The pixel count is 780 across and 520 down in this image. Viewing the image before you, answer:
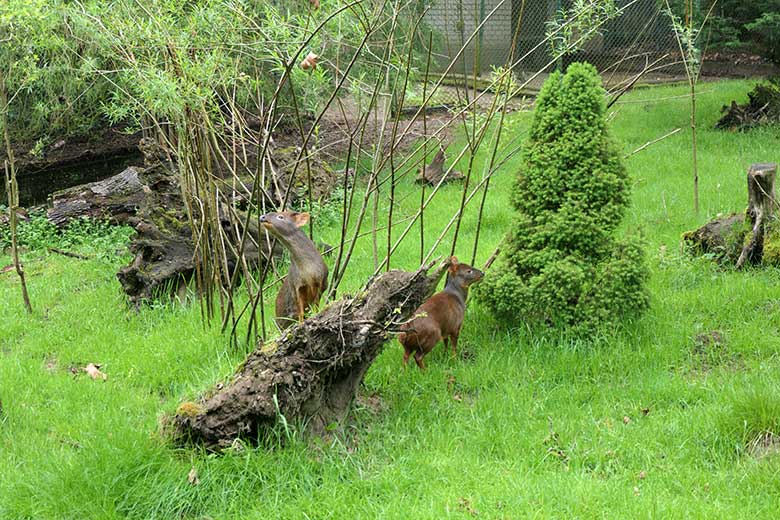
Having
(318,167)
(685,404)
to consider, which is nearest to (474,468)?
(685,404)

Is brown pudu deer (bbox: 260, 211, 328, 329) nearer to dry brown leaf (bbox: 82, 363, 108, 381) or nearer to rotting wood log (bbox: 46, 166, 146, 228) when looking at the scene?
dry brown leaf (bbox: 82, 363, 108, 381)

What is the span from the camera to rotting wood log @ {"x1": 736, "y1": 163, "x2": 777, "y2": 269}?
22.0ft

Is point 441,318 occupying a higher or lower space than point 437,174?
higher

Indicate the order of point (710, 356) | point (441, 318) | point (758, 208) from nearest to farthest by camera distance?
point (441, 318) < point (710, 356) < point (758, 208)

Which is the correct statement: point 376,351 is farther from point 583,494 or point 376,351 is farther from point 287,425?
point 583,494

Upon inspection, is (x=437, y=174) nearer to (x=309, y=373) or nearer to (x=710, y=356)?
(x=710, y=356)

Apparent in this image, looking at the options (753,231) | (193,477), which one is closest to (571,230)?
(753,231)

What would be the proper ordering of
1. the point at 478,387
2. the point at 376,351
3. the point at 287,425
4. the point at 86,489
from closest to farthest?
the point at 86,489 < the point at 287,425 < the point at 376,351 < the point at 478,387

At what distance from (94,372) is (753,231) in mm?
5237

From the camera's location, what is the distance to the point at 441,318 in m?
5.32

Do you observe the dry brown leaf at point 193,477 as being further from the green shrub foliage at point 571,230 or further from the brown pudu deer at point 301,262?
the green shrub foliage at point 571,230

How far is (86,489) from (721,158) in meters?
8.90

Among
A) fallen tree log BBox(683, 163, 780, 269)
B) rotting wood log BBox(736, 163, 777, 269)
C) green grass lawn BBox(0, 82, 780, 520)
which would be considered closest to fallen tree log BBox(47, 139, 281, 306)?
green grass lawn BBox(0, 82, 780, 520)

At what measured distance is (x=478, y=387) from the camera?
5.18m
